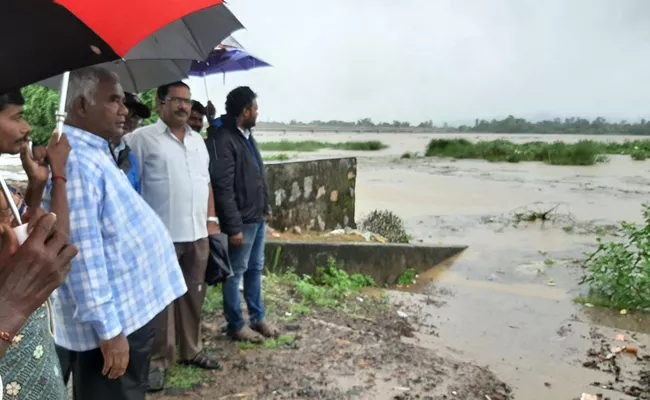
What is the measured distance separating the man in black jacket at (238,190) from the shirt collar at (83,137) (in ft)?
5.36

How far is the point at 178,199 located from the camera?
3.31 meters

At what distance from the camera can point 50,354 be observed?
1.73 m

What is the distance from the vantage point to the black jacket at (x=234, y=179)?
12.5 feet

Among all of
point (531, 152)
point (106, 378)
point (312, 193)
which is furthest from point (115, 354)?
point (531, 152)

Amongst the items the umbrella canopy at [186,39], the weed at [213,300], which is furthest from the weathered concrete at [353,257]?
the umbrella canopy at [186,39]

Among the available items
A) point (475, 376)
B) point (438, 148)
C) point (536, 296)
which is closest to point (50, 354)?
point (475, 376)

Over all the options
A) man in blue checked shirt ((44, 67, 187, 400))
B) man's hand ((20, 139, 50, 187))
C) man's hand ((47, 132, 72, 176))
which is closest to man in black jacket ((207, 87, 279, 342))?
man in blue checked shirt ((44, 67, 187, 400))

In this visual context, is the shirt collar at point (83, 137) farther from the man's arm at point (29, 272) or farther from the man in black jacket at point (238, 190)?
the man in black jacket at point (238, 190)

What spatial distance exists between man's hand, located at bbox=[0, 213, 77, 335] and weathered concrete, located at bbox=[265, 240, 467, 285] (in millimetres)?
5249

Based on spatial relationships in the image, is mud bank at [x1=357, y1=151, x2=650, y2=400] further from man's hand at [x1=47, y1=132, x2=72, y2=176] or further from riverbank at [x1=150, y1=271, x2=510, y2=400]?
man's hand at [x1=47, y1=132, x2=72, y2=176]

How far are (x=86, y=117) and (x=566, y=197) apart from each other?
16784 mm

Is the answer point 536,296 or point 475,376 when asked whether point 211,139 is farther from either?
point 536,296

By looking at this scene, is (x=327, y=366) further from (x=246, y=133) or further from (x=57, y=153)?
(x=57, y=153)

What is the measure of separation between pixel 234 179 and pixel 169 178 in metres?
0.71
